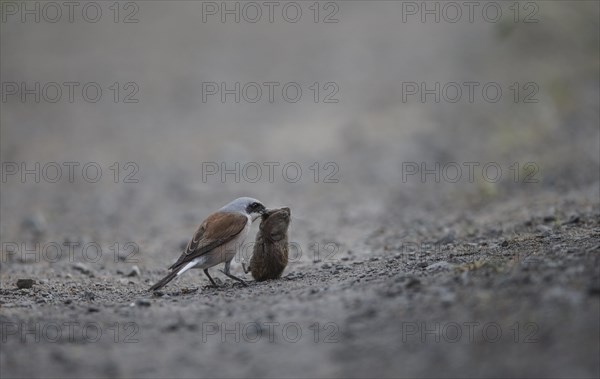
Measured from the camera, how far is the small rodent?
28.9 ft

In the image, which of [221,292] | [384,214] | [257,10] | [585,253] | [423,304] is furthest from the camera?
[257,10]

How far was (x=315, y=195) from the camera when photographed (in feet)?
53.6

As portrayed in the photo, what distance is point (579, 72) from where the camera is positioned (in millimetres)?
22625

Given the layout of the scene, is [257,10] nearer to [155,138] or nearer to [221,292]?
[155,138]

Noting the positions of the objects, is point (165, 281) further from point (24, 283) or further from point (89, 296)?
point (24, 283)

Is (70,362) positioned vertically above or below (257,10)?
below

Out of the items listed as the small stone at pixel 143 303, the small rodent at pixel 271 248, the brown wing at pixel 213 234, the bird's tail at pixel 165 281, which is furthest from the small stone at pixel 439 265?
the small stone at pixel 143 303

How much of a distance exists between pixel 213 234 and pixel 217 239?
0.07 meters

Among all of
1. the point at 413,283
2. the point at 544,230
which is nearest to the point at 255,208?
the point at 413,283

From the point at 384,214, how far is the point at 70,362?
8.56 m

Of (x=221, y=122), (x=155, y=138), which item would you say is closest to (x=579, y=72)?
(x=221, y=122)

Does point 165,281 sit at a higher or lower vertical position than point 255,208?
lower

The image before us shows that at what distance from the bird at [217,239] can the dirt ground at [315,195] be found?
372 millimetres

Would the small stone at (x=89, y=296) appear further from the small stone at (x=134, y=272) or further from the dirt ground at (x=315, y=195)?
the small stone at (x=134, y=272)
